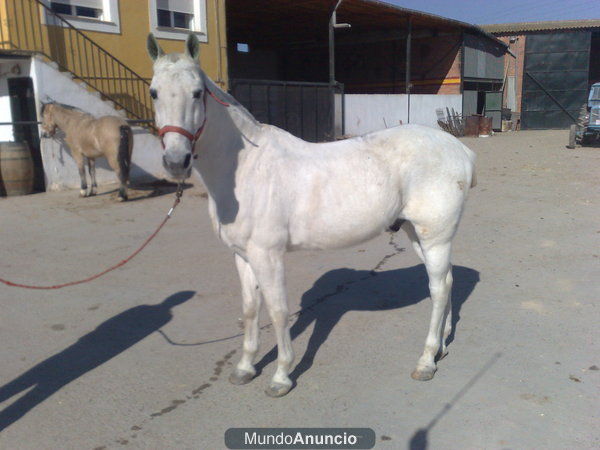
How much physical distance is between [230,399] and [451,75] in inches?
1129

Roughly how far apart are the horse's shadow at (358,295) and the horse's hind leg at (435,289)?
58cm

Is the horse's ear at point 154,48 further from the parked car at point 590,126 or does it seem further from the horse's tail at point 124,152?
the parked car at point 590,126

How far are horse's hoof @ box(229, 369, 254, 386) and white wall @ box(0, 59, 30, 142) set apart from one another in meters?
10.3

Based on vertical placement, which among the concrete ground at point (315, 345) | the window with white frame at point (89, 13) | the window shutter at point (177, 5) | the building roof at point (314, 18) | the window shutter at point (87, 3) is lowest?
the concrete ground at point (315, 345)

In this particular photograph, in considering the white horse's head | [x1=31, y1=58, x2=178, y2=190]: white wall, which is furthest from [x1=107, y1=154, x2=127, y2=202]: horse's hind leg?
the white horse's head

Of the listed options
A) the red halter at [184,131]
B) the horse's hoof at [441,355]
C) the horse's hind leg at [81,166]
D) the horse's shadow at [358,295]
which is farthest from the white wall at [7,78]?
the horse's hoof at [441,355]

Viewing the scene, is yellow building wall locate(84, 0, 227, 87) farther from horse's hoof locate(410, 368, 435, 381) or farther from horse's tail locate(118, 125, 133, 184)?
horse's hoof locate(410, 368, 435, 381)

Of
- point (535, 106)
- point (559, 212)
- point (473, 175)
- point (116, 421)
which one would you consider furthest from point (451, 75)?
point (116, 421)

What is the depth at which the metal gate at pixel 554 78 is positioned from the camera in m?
32.3

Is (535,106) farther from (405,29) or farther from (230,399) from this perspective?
(230,399)

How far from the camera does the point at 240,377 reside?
3467 millimetres

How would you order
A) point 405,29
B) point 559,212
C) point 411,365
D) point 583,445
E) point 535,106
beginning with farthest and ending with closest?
point 535,106 < point 405,29 < point 559,212 < point 411,365 < point 583,445

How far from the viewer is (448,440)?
110 inches

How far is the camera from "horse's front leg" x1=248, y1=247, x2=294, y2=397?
311cm
